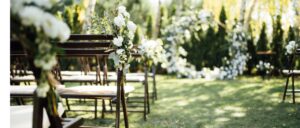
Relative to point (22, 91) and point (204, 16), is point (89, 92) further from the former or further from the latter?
point (204, 16)

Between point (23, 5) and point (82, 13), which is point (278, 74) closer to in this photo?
point (82, 13)

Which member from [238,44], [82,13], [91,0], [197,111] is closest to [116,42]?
[197,111]

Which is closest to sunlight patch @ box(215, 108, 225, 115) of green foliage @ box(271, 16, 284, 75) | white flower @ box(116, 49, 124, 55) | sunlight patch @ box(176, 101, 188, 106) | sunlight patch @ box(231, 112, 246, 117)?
sunlight patch @ box(231, 112, 246, 117)

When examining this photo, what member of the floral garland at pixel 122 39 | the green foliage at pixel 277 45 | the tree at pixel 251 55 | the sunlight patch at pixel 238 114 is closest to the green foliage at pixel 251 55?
the tree at pixel 251 55

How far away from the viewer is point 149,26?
43.7 feet

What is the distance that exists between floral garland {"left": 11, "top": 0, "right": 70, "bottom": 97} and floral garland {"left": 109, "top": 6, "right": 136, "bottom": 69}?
1.79 metres

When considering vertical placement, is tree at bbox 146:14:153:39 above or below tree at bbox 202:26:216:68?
above

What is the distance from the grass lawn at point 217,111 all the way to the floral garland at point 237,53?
9.44 ft

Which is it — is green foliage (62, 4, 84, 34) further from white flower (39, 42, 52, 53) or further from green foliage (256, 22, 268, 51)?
white flower (39, 42, 52, 53)

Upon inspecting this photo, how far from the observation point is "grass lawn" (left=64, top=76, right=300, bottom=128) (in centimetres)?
448

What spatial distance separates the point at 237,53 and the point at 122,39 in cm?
784

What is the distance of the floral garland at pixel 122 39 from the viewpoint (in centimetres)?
336

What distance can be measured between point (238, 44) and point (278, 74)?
1.63 metres

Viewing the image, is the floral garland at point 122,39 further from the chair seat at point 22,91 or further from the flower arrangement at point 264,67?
the flower arrangement at point 264,67
